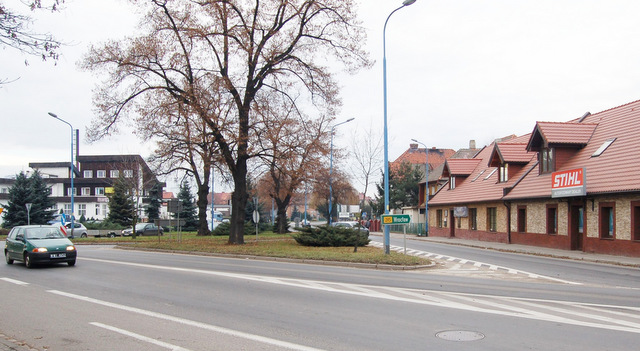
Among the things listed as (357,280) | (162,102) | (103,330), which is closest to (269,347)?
(103,330)

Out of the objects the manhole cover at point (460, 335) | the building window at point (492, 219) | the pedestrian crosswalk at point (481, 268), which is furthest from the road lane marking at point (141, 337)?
the building window at point (492, 219)

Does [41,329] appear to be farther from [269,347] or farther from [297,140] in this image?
[297,140]

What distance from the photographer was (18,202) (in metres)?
53.5

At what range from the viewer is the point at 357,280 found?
47.4ft

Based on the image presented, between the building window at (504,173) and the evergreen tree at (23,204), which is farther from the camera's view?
the evergreen tree at (23,204)

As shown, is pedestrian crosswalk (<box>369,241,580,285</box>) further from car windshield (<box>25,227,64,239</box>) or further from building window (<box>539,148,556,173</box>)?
car windshield (<box>25,227,64,239</box>)

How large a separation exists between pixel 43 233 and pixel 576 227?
2466cm

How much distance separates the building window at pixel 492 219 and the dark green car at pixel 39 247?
90.5 feet

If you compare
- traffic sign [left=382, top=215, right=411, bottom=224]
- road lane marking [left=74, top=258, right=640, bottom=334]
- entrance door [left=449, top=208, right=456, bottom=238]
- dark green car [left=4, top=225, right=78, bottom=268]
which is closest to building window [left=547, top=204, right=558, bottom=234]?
traffic sign [left=382, top=215, right=411, bottom=224]

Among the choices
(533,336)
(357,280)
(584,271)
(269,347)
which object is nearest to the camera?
(269,347)

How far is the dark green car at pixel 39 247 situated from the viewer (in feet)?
57.1

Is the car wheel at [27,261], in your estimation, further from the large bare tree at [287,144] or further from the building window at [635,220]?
the building window at [635,220]

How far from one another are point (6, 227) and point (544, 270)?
2015 inches

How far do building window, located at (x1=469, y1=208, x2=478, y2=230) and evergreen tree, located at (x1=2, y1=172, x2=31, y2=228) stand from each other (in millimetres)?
42550
